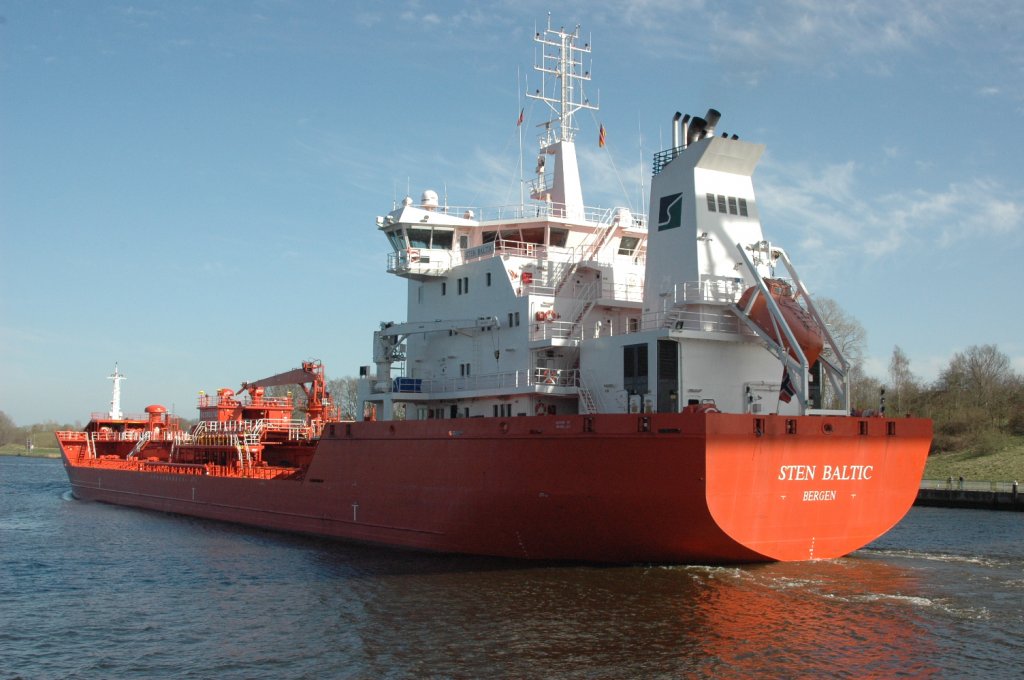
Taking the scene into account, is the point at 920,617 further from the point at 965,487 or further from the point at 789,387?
the point at 965,487

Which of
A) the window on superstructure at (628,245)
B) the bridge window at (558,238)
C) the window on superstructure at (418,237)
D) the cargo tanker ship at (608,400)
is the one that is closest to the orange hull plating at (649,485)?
the cargo tanker ship at (608,400)

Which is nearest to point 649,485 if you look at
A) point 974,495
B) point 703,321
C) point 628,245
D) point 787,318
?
point 703,321

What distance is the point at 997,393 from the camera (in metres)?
47.8

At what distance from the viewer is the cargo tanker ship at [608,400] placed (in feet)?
53.3

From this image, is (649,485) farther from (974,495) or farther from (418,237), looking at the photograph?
(974,495)

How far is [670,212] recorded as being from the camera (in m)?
19.2

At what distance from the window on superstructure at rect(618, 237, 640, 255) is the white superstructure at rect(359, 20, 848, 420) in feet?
0.10

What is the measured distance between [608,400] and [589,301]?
3.05 m

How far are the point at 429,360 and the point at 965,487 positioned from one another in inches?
911

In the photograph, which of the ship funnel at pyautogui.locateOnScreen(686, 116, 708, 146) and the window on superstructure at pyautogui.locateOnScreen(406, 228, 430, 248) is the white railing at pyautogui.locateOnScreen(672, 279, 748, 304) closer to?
the ship funnel at pyautogui.locateOnScreen(686, 116, 708, 146)

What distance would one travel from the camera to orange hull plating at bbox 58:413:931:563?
15789 mm

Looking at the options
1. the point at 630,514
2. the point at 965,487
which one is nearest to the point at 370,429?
the point at 630,514

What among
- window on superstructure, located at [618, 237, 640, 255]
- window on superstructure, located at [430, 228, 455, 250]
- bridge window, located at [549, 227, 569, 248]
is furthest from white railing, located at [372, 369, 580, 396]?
window on superstructure, located at [618, 237, 640, 255]

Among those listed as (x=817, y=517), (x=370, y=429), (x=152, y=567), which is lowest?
(x=152, y=567)
